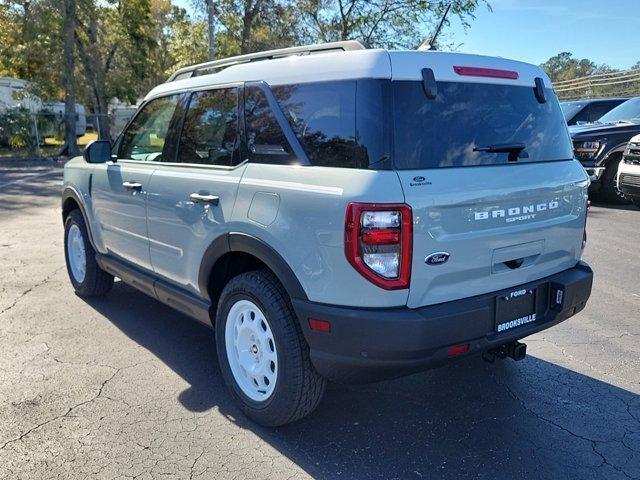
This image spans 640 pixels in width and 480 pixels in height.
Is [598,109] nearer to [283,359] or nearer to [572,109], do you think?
[572,109]

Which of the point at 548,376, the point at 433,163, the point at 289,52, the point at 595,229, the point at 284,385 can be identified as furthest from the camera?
A: the point at 595,229

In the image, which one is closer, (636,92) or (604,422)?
(604,422)

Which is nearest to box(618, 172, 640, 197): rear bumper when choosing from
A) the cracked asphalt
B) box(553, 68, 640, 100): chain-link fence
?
the cracked asphalt

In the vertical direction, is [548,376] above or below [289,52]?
below

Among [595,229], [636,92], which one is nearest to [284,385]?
[595,229]

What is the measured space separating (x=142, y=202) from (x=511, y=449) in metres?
2.94

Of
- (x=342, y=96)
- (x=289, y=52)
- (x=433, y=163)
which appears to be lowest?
(x=433, y=163)

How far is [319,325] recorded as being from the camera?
2654 millimetres

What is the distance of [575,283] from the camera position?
10.5ft

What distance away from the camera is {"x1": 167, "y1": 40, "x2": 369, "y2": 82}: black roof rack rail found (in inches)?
118

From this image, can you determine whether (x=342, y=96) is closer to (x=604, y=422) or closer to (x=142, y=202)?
(x=142, y=202)

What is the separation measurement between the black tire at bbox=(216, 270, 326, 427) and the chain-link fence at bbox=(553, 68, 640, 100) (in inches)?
799

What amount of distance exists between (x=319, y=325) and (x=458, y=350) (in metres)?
0.69

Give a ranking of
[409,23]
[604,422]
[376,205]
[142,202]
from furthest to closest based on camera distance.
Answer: [409,23]
[142,202]
[604,422]
[376,205]
